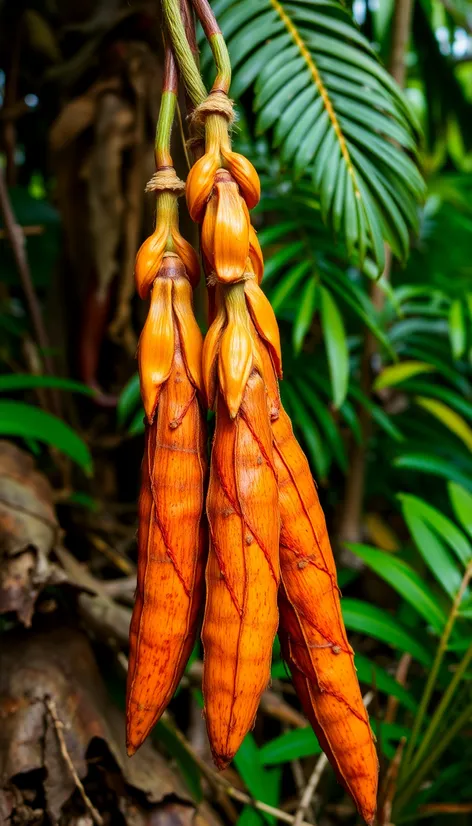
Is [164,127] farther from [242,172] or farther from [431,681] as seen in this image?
[431,681]

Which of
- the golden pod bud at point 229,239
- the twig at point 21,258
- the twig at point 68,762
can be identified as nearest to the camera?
the golden pod bud at point 229,239

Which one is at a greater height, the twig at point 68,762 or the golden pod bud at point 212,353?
the golden pod bud at point 212,353

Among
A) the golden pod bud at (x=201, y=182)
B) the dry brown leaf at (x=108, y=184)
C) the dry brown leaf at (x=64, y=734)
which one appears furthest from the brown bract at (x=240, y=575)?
the dry brown leaf at (x=108, y=184)

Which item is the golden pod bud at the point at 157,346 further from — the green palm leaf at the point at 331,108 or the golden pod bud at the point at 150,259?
the green palm leaf at the point at 331,108

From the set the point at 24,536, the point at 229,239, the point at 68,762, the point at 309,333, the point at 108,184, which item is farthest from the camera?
the point at 309,333

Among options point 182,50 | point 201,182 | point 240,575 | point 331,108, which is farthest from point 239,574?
point 331,108

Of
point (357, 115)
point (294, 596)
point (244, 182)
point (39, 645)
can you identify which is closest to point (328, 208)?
point (357, 115)
